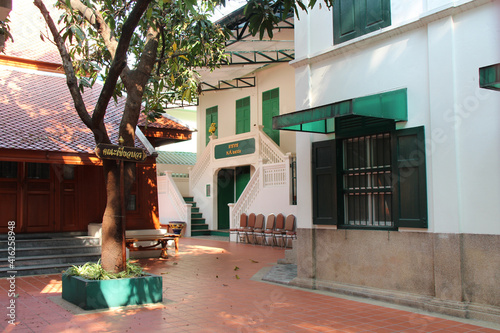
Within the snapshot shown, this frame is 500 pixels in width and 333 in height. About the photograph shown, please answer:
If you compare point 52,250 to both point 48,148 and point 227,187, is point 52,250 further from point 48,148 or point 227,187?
point 227,187

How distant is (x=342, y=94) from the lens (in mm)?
8656

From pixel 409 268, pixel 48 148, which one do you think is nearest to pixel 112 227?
pixel 48 148

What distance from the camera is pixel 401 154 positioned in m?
7.49

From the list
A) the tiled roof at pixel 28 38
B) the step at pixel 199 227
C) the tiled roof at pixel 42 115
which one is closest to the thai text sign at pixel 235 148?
the step at pixel 199 227

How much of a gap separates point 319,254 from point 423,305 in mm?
2327

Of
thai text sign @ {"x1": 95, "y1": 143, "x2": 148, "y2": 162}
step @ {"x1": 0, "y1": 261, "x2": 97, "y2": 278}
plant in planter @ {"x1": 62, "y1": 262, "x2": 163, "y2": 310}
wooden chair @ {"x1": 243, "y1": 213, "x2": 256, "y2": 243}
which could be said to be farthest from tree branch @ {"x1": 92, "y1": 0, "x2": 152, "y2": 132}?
wooden chair @ {"x1": 243, "y1": 213, "x2": 256, "y2": 243}

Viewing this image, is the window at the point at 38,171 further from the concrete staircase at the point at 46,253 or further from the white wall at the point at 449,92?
the white wall at the point at 449,92

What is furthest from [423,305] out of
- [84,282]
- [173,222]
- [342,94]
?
[173,222]

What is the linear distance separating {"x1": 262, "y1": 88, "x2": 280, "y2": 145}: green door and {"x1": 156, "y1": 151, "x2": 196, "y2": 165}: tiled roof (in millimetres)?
9661

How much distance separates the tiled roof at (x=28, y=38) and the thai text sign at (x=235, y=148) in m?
8.58

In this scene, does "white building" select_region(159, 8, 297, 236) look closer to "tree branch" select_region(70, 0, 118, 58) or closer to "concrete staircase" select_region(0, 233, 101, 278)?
"concrete staircase" select_region(0, 233, 101, 278)

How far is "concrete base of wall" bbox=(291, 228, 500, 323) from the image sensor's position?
6.44 meters

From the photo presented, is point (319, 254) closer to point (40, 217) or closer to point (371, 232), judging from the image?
point (371, 232)

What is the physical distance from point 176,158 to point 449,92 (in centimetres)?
2492
